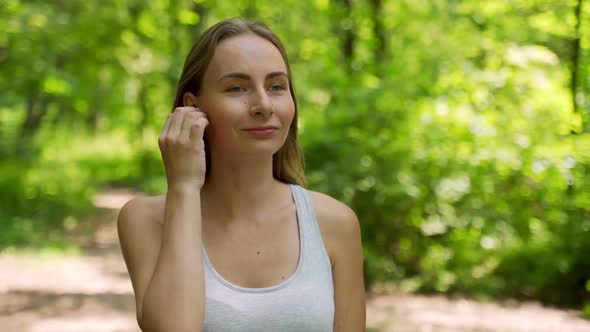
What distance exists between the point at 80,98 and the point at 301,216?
1251 centimetres

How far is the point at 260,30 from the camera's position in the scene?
2.06 metres

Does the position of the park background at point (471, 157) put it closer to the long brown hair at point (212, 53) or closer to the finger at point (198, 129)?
the long brown hair at point (212, 53)

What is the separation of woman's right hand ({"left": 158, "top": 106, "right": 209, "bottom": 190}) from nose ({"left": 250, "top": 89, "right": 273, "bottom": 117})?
0.46 feet

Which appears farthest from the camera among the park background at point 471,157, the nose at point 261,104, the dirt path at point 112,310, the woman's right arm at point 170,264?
the park background at point 471,157

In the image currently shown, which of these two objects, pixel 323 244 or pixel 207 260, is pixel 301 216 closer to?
pixel 323 244

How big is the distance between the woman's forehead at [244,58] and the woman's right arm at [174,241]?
0.16 metres

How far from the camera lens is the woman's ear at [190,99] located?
6.84 ft

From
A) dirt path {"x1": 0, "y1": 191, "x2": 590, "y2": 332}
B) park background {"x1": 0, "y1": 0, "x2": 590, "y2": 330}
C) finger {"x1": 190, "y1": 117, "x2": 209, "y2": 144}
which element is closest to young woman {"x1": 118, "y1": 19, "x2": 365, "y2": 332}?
finger {"x1": 190, "y1": 117, "x2": 209, "y2": 144}

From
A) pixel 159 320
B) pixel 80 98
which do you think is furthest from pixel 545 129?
pixel 80 98

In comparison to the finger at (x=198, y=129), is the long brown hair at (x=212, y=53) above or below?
above

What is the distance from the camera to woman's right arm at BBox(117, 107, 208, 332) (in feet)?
5.87

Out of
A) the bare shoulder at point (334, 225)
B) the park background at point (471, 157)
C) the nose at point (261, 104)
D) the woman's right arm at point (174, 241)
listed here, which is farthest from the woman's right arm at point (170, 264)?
the park background at point (471, 157)

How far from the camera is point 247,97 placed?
6.41 feet

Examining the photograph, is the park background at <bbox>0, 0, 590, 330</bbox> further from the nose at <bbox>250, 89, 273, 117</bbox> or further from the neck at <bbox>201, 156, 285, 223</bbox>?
the nose at <bbox>250, 89, 273, 117</bbox>
